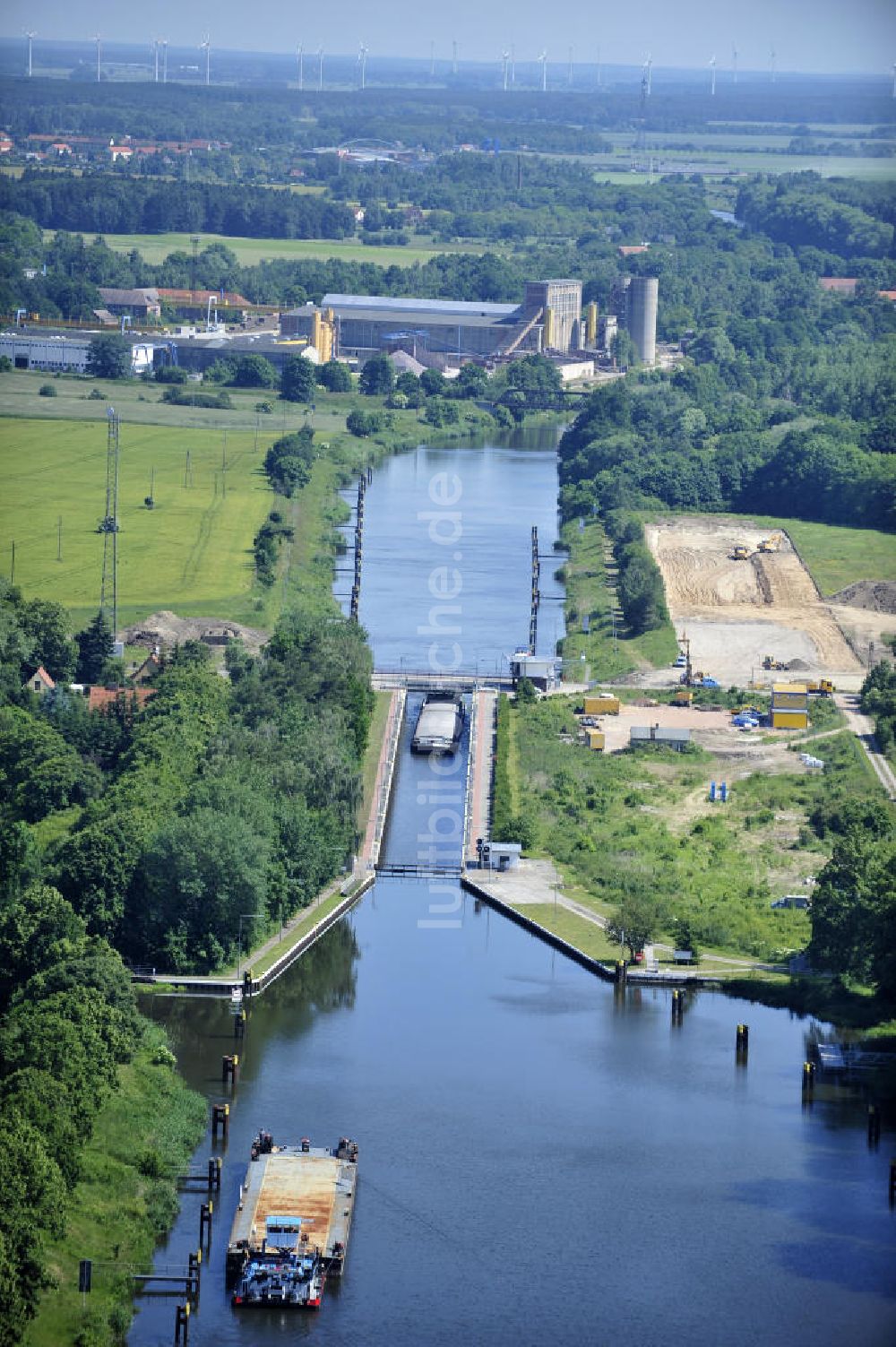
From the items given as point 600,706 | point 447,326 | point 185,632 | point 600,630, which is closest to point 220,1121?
point 600,706

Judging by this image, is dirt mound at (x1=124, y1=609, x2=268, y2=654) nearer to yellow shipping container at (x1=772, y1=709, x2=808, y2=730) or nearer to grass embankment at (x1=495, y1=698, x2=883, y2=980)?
grass embankment at (x1=495, y1=698, x2=883, y2=980)

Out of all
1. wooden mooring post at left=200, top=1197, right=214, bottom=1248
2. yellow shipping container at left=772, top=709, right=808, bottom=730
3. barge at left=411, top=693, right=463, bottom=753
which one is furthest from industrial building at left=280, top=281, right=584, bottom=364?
wooden mooring post at left=200, top=1197, right=214, bottom=1248

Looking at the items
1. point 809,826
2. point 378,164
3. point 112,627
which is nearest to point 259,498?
point 112,627

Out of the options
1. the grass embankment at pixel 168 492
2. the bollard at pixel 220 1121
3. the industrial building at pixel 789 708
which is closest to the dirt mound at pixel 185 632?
the grass embankment at pixel 168 492

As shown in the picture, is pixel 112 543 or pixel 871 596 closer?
pixel 871 596

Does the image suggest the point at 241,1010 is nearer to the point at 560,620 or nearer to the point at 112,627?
the point at 112,627

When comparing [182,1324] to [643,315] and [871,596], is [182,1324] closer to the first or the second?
[871,596]
